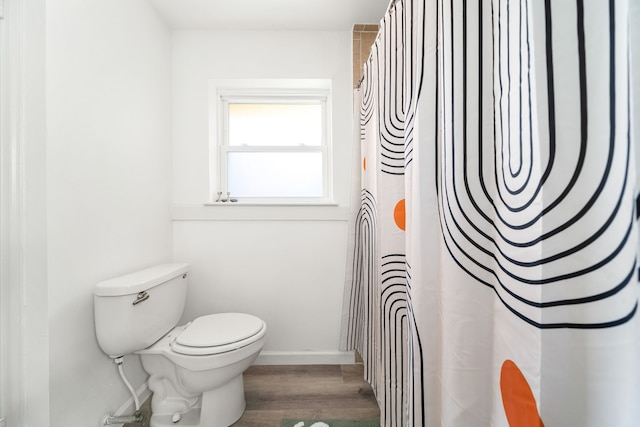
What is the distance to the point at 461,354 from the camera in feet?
2.00

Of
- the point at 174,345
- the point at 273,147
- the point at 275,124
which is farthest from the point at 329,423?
the point at 275,124

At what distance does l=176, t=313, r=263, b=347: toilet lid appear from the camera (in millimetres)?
1264

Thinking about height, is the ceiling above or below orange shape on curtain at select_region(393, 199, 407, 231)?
above

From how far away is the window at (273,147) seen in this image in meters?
2.02

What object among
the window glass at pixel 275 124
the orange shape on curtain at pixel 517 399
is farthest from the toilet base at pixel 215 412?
the window glass at pixel 275 124

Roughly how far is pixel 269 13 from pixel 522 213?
5.91ft

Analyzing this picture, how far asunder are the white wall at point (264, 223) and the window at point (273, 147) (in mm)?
178

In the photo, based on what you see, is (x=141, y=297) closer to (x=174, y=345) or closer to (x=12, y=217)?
(x=174, y=345)

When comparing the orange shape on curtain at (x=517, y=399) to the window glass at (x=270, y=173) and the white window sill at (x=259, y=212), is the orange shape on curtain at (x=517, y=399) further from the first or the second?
the window glass at (x=270, y=173)

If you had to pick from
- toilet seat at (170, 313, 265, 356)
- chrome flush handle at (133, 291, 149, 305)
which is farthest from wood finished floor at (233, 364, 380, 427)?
chrome flush handle at (133, 291, 149, 305)

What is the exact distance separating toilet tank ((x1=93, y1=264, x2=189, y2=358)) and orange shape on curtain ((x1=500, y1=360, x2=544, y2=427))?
1298 mm

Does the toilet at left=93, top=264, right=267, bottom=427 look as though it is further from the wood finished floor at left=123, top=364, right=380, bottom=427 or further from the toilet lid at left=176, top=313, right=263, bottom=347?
the wood finished floor at left=123, top=364, right=380, bottom=427

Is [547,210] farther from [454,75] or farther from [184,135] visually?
[184,135]

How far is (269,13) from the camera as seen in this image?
5.51ft
